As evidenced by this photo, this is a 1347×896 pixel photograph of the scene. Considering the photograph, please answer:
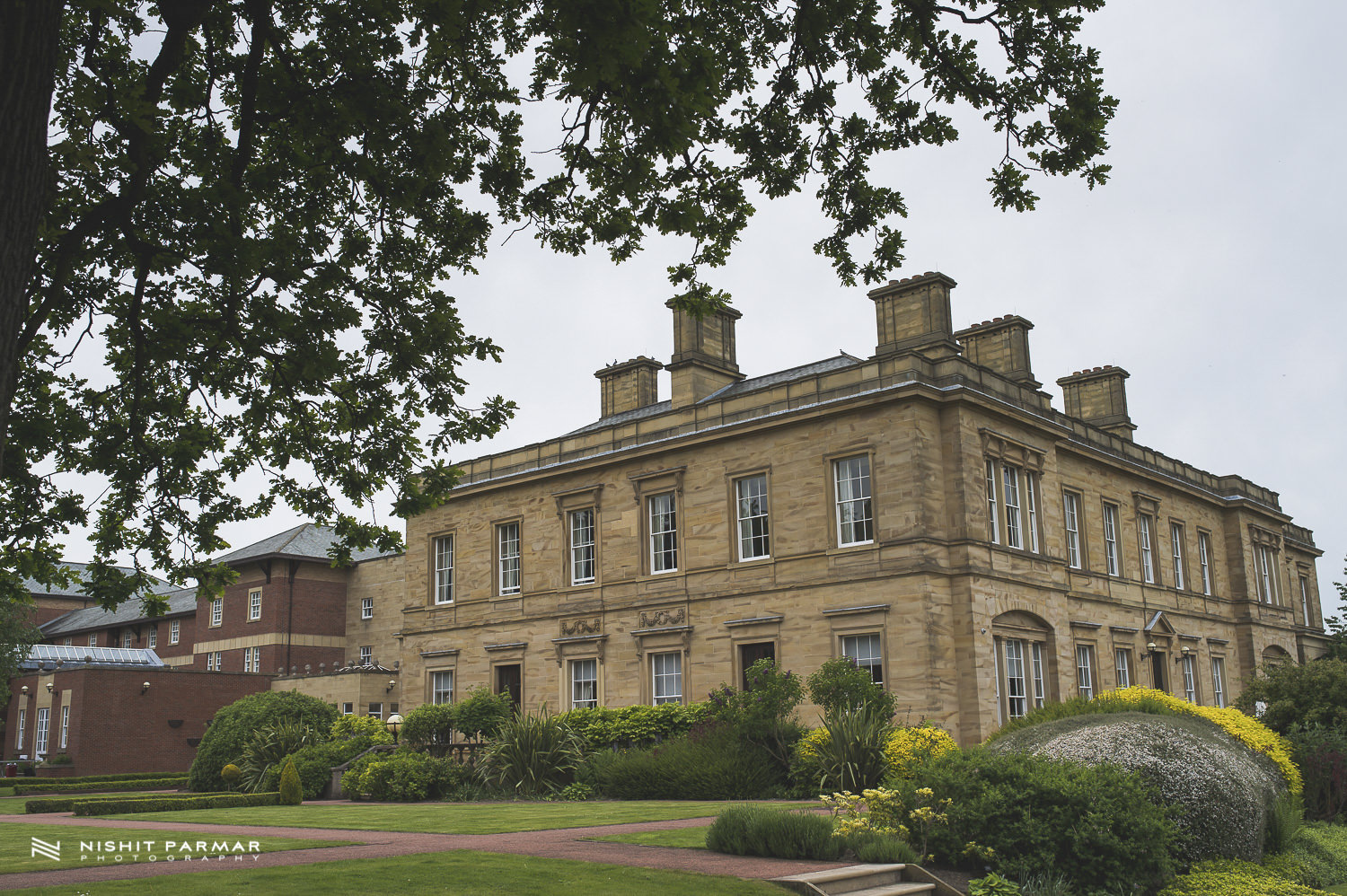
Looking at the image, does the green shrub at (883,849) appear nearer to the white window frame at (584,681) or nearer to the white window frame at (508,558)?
the white window frame at (584,681)

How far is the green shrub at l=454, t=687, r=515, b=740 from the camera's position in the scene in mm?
26188

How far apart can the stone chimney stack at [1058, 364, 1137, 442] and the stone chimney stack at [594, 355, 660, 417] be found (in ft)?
48.7

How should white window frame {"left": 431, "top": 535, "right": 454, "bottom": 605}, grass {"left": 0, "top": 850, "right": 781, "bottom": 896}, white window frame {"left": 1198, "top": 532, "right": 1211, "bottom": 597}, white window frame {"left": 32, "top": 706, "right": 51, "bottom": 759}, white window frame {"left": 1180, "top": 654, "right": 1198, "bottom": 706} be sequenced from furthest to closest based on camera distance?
white window frame {"left": 32, "top": 706, "right": 51, "bottom": 759} → white window frame {"left": 1198, "top": 532, "right": 1211, "bottom": 597} → white window frame {"left": 431, "top": 535, "right": 454, "bottom": 605} → white window frame {"left": 1180, "top": 654, "right": 1198, "bottom": 706} → grass {"left": 0, "top": 850, "right": 781, "bottom": 896}

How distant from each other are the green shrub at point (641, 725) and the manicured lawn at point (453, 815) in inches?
166

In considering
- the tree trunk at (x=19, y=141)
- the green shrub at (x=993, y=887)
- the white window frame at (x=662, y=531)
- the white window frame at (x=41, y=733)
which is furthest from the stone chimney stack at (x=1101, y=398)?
the white window frame at (x=41, y=733)

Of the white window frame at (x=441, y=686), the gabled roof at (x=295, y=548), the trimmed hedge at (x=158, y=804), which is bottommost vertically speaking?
the trimmed hedge at (x=158, y=804)

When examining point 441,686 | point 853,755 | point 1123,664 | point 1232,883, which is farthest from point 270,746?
point 1123,664

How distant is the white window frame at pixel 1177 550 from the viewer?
3560cm

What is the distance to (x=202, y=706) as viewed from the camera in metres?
41.0

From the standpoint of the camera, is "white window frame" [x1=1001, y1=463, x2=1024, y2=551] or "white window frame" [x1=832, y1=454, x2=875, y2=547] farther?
"white window frame" [x1=1001, y1=463, x2=1024, y2=551]

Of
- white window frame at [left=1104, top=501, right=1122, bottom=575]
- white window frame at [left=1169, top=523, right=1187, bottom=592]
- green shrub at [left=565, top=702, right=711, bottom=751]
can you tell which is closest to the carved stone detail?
green shrub at [left=565, top=702, right=711, bottom=751]

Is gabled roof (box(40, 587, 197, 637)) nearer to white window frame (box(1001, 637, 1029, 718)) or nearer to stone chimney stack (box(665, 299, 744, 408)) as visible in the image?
stone chimney stack (box(665, 299, 744, 408))

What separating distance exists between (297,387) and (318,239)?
5.35 ft

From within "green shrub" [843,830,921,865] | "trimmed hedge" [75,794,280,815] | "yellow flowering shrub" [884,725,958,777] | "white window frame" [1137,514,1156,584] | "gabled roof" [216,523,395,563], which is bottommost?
"trimmed hedge" [75,794,280,815]
